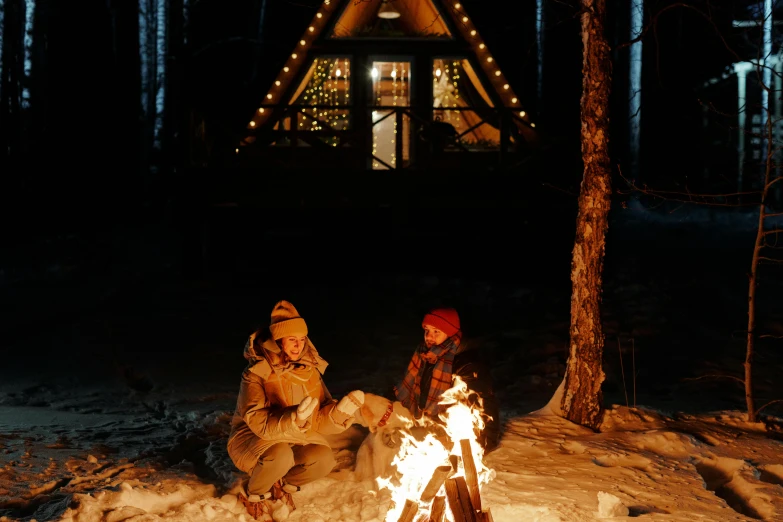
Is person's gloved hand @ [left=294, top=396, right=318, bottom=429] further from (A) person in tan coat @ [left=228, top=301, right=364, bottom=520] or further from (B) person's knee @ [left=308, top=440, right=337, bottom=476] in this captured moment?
(B) person's knee @ [left=308, top=440, right=337, bottom=476]

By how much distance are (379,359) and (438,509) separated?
6119 millimetres

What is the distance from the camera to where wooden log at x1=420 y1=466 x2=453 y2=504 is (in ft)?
13.0

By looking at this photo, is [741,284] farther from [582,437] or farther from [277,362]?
[277,362]

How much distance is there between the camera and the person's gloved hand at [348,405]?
14.4 ft

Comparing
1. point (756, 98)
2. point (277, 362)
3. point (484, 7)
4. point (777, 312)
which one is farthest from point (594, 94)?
point (484, 7)

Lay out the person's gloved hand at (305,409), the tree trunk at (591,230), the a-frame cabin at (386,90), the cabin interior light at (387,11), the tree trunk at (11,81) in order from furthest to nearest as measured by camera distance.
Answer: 1. the tree trunk at (11,81)
2. the cabin interior light at (387,11)
3. the a-frame cabin at (386,90)
4. the tree trunk at (591,230)
5. the person's gloved hand at (305,409)

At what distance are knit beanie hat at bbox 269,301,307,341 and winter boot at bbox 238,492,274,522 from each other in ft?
3.01

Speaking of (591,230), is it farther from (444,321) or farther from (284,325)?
(284,325)

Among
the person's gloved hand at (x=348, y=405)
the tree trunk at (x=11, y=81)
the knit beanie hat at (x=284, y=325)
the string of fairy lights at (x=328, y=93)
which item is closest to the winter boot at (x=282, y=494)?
the person's gloved hand at (x=348, y=405)

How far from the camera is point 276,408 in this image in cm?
461

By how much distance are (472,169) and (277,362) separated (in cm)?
967

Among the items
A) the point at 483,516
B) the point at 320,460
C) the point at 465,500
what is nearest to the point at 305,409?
the point at 320,460

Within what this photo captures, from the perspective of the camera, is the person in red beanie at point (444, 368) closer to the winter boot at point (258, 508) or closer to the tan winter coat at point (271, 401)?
the tan winter coat at point (271, 401)

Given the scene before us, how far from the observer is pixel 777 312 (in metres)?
11.6
